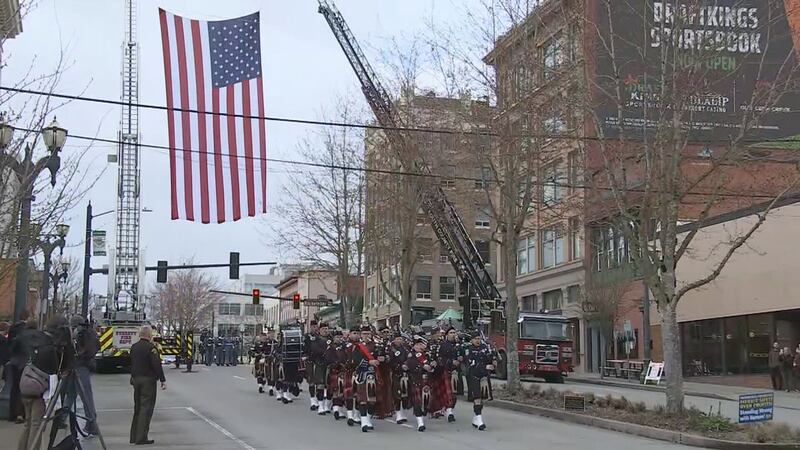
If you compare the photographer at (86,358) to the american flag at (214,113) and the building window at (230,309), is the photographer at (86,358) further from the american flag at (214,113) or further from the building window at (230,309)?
the building window at (230,309)

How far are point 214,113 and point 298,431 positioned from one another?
27.7 ft

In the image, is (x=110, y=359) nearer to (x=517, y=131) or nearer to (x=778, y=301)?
(x=517, y=131)

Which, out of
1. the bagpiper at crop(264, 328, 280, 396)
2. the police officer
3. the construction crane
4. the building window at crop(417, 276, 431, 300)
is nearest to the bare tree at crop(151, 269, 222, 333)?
the building window at crop(417, 276, 431, 300)

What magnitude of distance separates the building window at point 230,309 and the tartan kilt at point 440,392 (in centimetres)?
13006

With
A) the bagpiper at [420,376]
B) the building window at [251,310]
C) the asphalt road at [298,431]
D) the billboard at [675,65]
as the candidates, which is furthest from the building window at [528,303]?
the building window at [251,310]

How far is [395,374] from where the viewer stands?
17.7 meters

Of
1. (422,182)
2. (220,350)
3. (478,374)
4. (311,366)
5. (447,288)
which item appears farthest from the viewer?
(447,288)

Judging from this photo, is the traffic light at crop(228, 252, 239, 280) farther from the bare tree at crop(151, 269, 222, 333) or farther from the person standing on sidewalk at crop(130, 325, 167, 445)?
the bare tree at crop(151, 269, 222, 333)

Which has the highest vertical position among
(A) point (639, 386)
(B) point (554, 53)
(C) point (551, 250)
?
(B) point (554, 53)

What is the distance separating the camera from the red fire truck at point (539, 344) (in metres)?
33.5

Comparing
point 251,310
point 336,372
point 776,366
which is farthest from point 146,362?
point 251,310

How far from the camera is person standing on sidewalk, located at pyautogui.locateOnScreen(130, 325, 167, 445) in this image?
13.7 m

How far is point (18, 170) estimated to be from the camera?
16.3 metres

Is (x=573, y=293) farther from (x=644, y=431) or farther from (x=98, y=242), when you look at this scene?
(x=644, y=431)
